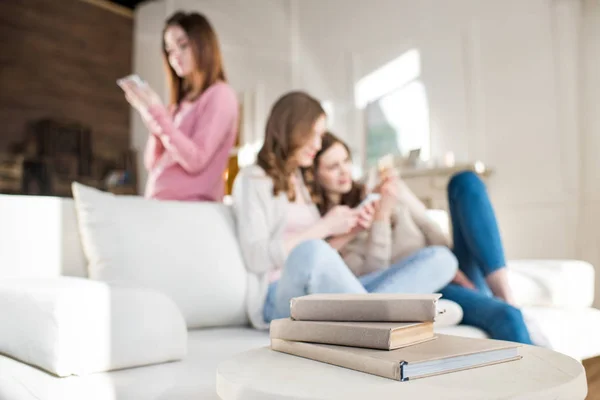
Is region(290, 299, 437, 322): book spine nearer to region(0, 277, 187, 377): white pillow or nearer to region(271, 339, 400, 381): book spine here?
region(271, 339, 400, 381): book spine

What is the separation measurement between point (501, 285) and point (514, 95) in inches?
106

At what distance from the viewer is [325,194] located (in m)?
1.98

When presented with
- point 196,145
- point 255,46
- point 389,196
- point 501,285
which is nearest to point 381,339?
point 501,285

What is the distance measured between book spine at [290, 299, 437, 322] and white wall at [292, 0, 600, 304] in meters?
3.06

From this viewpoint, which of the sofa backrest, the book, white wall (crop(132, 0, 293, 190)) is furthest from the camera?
white wall (crop(132, 0, 293, 190))

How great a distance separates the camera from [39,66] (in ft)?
17.7

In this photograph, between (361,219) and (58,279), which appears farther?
(361,219)

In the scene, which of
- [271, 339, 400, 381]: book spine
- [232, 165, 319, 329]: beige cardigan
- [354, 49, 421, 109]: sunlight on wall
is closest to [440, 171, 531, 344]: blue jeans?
[232, 165, 319, 329]: beige cardigan

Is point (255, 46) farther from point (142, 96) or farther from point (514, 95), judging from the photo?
point (142, 96)

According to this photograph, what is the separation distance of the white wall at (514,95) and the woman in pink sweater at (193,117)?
2.50 m

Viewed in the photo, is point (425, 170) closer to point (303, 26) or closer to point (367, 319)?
point (303, 26)

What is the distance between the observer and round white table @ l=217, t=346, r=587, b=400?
556mm

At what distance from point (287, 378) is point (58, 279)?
2.44 ft

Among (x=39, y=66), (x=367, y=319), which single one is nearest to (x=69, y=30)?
(x=39, y=66)
